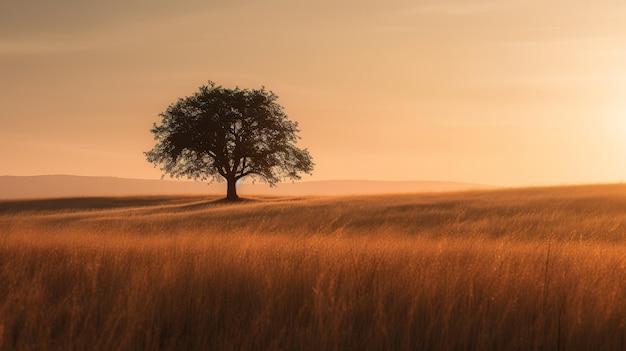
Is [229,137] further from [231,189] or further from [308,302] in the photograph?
[308,302]

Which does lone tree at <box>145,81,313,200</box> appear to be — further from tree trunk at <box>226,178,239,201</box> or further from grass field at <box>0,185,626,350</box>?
grass field at <box>0,185,626,350</box>

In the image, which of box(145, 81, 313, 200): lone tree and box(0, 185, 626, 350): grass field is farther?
box(145, 81, 313, 200): lone tree

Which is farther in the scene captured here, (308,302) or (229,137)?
(229,137)

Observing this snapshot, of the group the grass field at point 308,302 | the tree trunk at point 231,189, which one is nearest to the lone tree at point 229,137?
the tree trunk at point 231,189

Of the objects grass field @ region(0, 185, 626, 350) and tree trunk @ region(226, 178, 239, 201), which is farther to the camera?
tree trunk @ region(226, 178, 239, 201)

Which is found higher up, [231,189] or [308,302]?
[231,189]

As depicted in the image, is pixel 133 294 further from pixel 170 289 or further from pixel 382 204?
pixel 382 204

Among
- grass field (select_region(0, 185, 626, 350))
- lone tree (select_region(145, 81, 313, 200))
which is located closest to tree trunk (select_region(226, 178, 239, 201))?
lone tree (select_region(145, 81, 313, 200))

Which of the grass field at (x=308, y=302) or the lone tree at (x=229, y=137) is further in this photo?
the lone tree at (x=229, y=137)

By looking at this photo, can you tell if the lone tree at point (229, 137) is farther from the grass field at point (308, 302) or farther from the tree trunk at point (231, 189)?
the grass field at point (308, 302)

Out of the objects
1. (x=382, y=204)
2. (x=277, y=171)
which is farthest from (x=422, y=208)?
(x=277, y=171)

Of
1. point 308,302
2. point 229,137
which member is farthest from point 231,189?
point 308,302

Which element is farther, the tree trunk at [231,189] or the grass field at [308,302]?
the tree trunk at [231,189]

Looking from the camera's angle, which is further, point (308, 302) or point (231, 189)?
point (231, 189)
